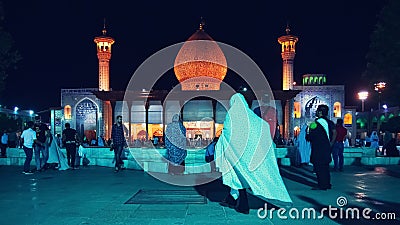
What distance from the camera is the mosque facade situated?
2522cm

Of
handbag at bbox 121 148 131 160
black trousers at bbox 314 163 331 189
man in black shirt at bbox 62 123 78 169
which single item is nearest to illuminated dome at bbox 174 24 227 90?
handbag at bbox 121 148 131 160

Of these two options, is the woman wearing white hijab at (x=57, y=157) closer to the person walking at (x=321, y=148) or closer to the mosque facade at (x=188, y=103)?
the person walking at (x=321, y=148)

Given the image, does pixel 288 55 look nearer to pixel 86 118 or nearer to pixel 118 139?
pixel 86 118

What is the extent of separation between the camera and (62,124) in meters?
34.1

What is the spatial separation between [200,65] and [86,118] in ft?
35.8

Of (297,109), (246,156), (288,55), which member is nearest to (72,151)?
(246,156)

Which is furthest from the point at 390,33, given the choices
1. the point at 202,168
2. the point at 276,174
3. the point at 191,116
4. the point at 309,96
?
the point at 309,96

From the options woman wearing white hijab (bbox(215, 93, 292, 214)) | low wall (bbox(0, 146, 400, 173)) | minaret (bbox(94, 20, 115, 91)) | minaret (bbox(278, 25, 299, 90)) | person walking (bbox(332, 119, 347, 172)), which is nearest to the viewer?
woman wearing white hijab (bbox(215, 93, 292, 214))

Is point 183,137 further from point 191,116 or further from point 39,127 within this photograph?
point 191,116

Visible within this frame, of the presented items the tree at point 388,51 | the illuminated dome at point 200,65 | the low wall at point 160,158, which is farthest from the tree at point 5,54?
the illuminated dome at point 200,65

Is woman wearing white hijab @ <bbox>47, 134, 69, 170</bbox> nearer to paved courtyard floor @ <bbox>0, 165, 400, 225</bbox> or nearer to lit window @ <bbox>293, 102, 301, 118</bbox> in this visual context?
paved courtyard floor @ <bbox>0, 165, 400, 225</bbox>

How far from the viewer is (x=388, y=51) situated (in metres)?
13.6

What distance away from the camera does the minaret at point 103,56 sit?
108 feet

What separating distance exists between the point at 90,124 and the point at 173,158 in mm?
26779
